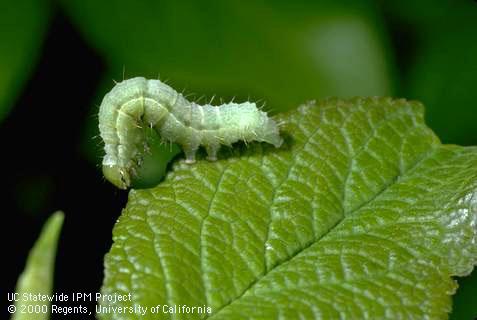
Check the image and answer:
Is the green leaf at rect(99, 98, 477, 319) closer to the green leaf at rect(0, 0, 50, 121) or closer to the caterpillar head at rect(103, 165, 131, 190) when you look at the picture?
the caterpillar head at rect(103, 165, 131, 190)

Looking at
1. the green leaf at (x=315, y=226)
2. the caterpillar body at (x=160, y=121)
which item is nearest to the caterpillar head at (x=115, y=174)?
the caterpillar body at (x=160, y=121)

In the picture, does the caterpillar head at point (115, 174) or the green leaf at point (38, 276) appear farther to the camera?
the caterpillar head at point (115, 174)

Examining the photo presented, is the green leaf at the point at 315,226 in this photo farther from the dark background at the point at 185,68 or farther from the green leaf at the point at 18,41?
the green leaf at the point at 18,41

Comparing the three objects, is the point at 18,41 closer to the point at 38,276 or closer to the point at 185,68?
the point at 185,68

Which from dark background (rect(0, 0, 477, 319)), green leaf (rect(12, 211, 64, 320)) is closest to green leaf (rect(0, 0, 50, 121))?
dark background (rect(0, 0, 477, 319))

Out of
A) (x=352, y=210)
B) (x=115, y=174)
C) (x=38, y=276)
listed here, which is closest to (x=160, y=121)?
(x=115, y=174)

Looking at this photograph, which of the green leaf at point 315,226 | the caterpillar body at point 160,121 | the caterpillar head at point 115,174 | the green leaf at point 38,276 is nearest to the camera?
the green leaf at point 38,276

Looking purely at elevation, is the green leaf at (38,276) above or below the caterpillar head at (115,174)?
below

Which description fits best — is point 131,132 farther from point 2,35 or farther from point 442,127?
point 442,127
